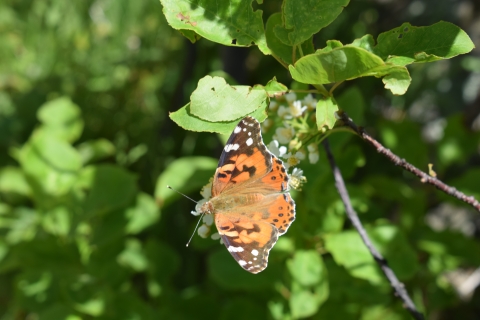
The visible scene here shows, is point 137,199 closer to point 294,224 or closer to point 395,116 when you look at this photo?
point 294,224

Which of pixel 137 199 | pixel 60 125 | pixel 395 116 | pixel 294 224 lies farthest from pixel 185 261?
pixel 395 116

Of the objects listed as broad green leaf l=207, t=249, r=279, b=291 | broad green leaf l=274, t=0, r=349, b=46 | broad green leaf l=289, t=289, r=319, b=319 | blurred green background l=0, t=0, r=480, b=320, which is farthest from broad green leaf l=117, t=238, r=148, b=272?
broad green leaf l=274, t=0, r=349, b=46

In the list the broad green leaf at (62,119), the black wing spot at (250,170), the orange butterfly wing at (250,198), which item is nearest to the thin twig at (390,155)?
the orange butterfly wing at (250,198)

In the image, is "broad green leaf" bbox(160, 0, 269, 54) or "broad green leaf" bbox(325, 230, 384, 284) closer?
"broad green leaf" bbox(160, 0, 269, 54)

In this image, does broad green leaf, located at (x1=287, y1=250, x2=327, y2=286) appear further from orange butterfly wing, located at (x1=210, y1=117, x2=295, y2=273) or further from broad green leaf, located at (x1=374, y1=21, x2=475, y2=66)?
broad green leaf, located at (x1=374, y1=21, x2=475, y2=66)

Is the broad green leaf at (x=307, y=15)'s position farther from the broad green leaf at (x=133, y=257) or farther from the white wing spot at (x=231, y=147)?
the broad green leaf at (x=133, y=257)

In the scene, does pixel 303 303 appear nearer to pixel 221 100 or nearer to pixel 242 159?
pixel 242 159

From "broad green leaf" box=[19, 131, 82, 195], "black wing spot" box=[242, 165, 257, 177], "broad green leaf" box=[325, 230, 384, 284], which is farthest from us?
"broad green leaf" box=[19, 131, 82, 195]
